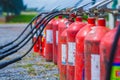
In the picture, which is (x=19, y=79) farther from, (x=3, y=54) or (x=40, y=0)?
(x=40, y=0)

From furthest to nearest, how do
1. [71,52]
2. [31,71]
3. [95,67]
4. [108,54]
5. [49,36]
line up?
[49,36] → [31,71] → [71,52] → [95,67] → [108,54]

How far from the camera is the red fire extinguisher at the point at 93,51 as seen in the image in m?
2.99

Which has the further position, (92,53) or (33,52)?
(33,52)

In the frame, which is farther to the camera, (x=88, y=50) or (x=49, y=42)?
(x=49, y=42)

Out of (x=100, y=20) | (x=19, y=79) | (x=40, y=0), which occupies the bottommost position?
(x=19, y=79)

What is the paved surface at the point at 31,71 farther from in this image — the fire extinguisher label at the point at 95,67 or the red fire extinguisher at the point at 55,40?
the fire extinguisher label at the point at 95,67

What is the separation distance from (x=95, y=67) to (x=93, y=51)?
0.12 meters

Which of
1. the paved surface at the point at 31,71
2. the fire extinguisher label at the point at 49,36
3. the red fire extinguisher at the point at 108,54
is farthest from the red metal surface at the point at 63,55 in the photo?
the fire extinguisher label at the point at 49,36

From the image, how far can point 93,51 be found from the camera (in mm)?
3025

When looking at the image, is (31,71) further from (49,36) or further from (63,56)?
(63,56)

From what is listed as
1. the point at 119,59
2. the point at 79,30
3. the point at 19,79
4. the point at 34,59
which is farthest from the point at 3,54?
the point at 119,59

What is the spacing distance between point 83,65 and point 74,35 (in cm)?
37

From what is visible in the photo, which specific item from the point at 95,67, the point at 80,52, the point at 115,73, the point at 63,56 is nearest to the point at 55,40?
the point at 63,56

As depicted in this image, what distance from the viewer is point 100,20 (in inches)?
126
